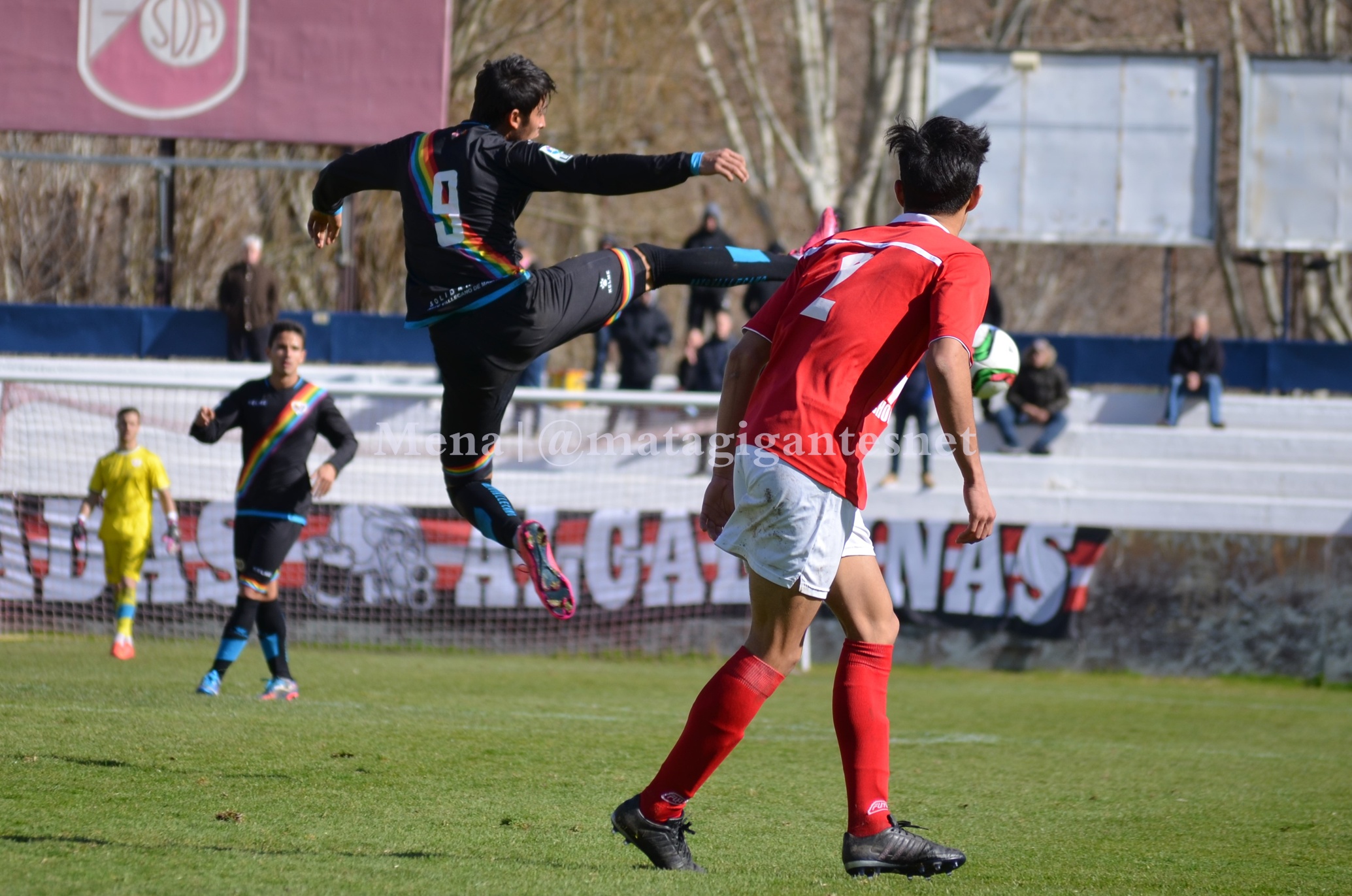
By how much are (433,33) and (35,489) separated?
752 cm

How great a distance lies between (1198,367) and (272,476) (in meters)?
13.1

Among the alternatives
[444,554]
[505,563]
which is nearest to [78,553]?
[444,554]

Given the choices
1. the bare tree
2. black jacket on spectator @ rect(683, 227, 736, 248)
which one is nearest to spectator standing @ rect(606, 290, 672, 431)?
black jacket on spectator @ rect(683, 227, 736, 248)

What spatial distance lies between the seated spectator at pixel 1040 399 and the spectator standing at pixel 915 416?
4.21ft

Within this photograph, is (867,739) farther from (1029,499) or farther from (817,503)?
(1029,499)

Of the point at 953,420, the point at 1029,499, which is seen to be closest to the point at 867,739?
the point at 953,420

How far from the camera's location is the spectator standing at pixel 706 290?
1533 cm

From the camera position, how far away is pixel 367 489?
13.5 metres

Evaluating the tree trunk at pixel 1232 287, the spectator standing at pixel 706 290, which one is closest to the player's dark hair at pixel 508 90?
the spectator standing at pixel 706 290

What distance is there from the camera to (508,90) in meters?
5.30

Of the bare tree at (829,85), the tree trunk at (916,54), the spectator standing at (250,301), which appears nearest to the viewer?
the spectator standing at (250,301)

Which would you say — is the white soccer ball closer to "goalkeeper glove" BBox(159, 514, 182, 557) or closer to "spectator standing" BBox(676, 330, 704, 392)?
"goalkeeper glove" BBox(159, 514, 182, 557)

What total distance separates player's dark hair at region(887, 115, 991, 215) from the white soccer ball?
100cm

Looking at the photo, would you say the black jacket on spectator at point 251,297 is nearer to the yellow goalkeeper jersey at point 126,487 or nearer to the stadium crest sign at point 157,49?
the stadium crest sign at point 157,49
